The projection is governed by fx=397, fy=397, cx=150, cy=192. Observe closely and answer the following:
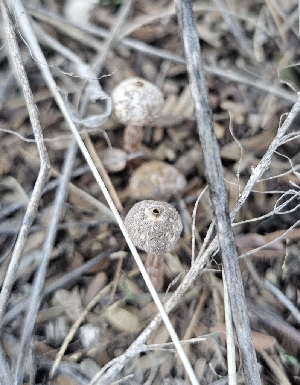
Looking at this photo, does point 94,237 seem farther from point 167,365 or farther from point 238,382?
point 238,382

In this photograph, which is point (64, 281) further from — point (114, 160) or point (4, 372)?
point (114, 160)

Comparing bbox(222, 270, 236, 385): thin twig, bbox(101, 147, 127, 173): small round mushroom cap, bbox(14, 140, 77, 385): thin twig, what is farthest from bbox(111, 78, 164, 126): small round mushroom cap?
bbox(222, 270, 236, 385): thin twig

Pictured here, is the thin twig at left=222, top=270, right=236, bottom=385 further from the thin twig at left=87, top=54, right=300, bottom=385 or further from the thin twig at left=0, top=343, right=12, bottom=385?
the thin twig at left=0, top=343, right=12, bottom=385

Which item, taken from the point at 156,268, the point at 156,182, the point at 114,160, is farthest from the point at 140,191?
the point at 156,268

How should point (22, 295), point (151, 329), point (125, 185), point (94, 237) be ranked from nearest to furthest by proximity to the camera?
point (151, 329)
point (22, 295)
point (94, 237)
point (125, 185)

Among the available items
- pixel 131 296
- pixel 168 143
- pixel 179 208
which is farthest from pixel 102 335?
pixel 168 143

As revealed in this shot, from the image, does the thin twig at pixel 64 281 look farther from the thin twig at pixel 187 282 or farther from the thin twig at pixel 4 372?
the thin twig at pixel 187 282
